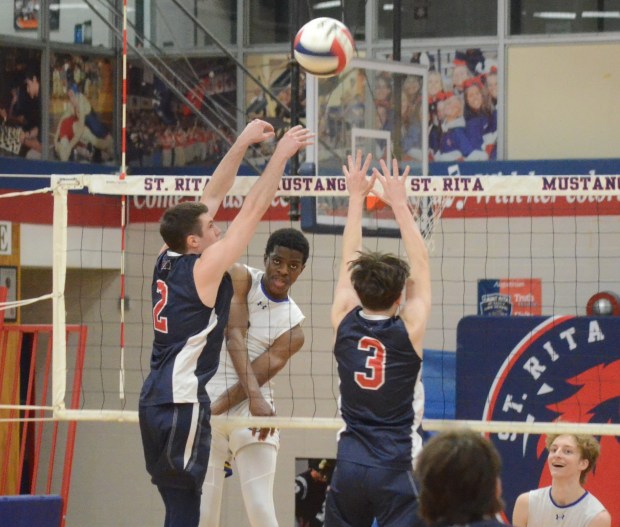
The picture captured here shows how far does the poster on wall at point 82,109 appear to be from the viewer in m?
11.2

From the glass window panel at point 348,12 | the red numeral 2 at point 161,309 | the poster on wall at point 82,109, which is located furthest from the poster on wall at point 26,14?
the red numeral 2 at point 161,309

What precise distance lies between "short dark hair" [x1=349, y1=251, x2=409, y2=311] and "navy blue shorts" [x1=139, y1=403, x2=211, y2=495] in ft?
3.48

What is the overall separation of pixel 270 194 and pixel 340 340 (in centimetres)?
89

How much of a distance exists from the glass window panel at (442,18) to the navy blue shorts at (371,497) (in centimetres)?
702

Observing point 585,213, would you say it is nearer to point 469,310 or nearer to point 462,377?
point 469,310

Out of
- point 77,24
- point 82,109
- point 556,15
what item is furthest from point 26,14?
point 556,15

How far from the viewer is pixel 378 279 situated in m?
4.89

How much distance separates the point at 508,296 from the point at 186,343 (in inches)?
216

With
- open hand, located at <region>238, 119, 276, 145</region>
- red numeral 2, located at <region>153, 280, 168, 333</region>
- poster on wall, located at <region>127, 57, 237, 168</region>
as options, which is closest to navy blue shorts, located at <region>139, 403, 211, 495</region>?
red numeral 2, located at <region>153, 280, 168, 333</region>

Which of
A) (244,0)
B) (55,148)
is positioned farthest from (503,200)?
(55,148)

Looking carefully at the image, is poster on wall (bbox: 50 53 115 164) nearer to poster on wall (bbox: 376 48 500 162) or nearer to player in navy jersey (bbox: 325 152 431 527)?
poster on wall (bbox: 376 48 500 162)

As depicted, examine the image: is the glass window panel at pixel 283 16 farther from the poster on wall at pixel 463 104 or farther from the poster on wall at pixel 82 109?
the poster on wall at pixel 82 109

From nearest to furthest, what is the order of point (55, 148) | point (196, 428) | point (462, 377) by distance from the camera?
point (196, 428)
point (462, 377)
point (55, 148)

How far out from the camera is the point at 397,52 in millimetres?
10102
